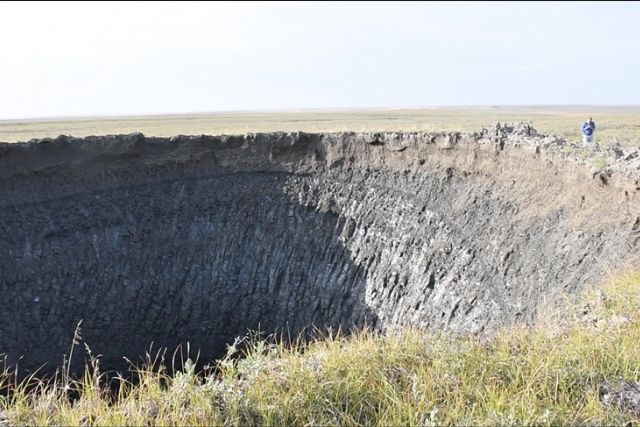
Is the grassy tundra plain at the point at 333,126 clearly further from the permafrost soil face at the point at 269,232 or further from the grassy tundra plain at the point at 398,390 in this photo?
the grassy tundra plain at the point at 398,390

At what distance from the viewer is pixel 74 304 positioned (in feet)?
51.9

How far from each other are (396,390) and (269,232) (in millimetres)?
13978

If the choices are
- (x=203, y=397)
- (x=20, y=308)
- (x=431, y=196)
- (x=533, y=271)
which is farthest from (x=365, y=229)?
(x=203, y=397)

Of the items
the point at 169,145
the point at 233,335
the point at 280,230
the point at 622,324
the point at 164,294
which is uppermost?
the point at 169,145

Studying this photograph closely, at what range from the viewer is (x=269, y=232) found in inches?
723

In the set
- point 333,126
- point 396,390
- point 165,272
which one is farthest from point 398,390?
point 333,126

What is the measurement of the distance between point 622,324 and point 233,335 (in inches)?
508

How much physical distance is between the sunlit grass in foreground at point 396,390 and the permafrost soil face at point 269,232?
6752 mm

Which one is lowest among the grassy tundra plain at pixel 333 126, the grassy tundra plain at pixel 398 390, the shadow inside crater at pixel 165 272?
the shadow inside crater at pixel 165 272

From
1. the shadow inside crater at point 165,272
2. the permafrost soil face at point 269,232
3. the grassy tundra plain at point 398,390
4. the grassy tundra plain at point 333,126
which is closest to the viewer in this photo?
the grassy tundra plain at point 398,390

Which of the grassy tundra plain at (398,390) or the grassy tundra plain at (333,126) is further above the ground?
the grassy tundra plain at (333,126)

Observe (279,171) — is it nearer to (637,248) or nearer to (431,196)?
(431,196)

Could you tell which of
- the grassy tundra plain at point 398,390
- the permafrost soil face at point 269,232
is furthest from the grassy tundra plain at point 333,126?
the grassy tundra plain at point 398,390

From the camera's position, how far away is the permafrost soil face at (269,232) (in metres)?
13.3
